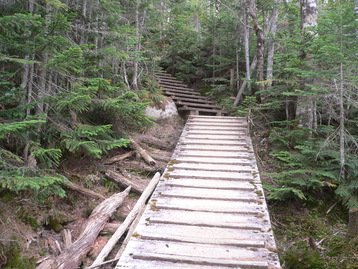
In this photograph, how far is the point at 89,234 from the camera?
153 inches

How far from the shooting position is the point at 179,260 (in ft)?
10.1

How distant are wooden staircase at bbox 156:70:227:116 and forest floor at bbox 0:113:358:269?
4.93 m

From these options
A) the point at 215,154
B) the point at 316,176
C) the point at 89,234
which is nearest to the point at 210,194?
the point at 215,154

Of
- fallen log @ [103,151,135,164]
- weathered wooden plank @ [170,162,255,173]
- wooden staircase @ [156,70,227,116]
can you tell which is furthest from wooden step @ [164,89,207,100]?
weathered wooden plank @ [170,162,255,173]

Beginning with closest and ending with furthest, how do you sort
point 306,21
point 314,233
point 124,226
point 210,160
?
point 124,226 → point 314,233 → point 210,160 → point 306,21

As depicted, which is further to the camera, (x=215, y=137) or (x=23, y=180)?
(x=215, y=137)

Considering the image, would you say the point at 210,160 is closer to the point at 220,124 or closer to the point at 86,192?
the point at 220,124

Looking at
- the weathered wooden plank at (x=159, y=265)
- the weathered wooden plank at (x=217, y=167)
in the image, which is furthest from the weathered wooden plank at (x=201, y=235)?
the weathered wooden plank at (x=217, y=167)

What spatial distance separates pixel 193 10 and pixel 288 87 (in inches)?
545

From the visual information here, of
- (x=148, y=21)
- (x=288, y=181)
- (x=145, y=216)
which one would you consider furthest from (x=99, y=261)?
(x=148, y=21)

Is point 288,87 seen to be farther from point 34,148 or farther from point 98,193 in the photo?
point 34,148

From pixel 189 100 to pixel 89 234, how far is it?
27.6ft

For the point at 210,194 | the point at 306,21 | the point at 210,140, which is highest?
the point at 306,21

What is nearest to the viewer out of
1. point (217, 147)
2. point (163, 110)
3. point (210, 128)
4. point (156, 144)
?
point (217, 147)
